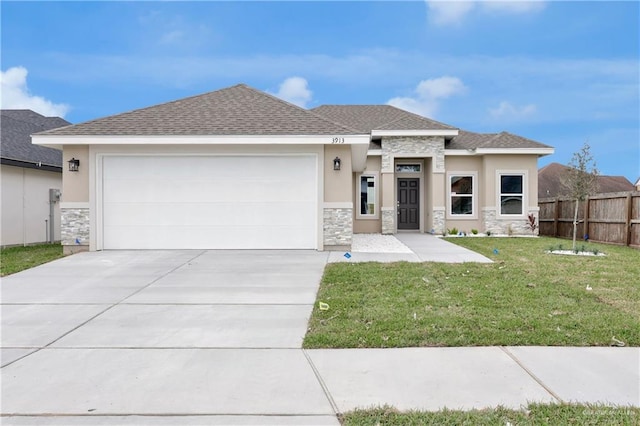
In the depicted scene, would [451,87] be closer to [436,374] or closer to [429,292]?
[429,292]

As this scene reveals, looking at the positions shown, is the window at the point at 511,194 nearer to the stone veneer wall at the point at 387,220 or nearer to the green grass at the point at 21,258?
the stone veneer wall at the point at 387,220

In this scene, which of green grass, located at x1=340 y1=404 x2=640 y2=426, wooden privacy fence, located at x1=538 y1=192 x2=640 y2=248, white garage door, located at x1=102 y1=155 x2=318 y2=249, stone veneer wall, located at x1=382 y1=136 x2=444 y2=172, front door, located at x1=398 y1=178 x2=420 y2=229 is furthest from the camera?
front door, located at x1=398 y1=178 x2=420 y2=229

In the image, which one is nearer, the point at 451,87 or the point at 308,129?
the point at 308,129

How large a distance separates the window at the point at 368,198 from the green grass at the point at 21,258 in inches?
409

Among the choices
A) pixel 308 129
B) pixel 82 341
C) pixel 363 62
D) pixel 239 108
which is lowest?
pixel 82 341

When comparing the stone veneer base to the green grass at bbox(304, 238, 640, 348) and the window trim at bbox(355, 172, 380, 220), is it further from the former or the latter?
the window trim at bbox(355, 172, 380, 220)

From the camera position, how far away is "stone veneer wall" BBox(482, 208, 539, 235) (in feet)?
50.8

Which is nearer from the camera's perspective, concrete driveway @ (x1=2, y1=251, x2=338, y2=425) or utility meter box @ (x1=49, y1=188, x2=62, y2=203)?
concrete driveway @ (x1=2, y1=251, x2=338, y2=425)

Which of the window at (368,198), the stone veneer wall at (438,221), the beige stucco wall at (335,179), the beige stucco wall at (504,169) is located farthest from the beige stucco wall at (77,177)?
the beige stucco wall at (504,169)

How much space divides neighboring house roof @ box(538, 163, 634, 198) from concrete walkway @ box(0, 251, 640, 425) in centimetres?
3537

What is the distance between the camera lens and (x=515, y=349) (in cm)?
396

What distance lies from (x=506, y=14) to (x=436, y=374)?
14.2 meters

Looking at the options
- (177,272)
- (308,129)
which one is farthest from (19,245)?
(308,129)

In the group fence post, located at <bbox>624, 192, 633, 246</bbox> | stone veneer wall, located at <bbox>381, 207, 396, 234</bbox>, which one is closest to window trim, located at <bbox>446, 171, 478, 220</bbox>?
stone veneer wall, located at <bbox>381, 207, 396, 234</bbox>
